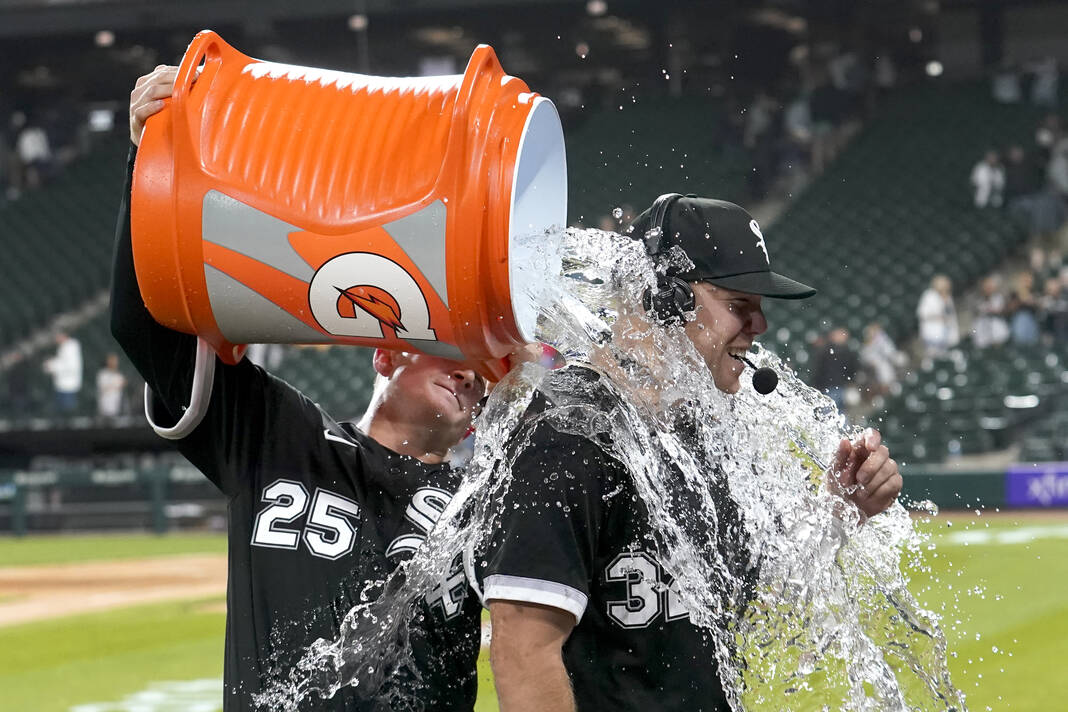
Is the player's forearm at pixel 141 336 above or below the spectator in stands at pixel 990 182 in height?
below

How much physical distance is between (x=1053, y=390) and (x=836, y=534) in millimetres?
12915

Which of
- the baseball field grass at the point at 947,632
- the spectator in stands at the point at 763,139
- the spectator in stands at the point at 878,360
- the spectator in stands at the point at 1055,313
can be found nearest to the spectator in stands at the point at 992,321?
the spectator in stands at the point at 1055,313

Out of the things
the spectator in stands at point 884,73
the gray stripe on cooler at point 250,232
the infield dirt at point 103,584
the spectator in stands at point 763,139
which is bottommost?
the infield dirt at point 103,584

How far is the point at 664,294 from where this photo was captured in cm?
259

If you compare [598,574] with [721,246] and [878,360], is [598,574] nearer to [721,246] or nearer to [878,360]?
[721,246]

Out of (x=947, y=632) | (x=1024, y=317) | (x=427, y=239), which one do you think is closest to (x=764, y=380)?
(x=427, y=239)

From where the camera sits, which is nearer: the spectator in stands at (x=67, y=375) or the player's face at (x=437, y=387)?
the player's face at (x=437, y=387)

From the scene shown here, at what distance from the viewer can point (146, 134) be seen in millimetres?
2453

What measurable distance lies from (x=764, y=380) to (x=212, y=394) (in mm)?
1169

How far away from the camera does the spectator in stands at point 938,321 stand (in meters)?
15.5

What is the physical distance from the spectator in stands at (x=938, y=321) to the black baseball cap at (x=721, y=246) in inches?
520

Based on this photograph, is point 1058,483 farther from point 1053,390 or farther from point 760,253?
point 760,253

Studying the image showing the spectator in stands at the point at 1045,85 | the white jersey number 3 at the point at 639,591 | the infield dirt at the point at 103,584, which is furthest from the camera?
the spectator in stands at the point at 1045,85

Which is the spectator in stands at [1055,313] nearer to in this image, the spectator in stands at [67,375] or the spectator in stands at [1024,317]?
the spectator in stands at [1024,317]
